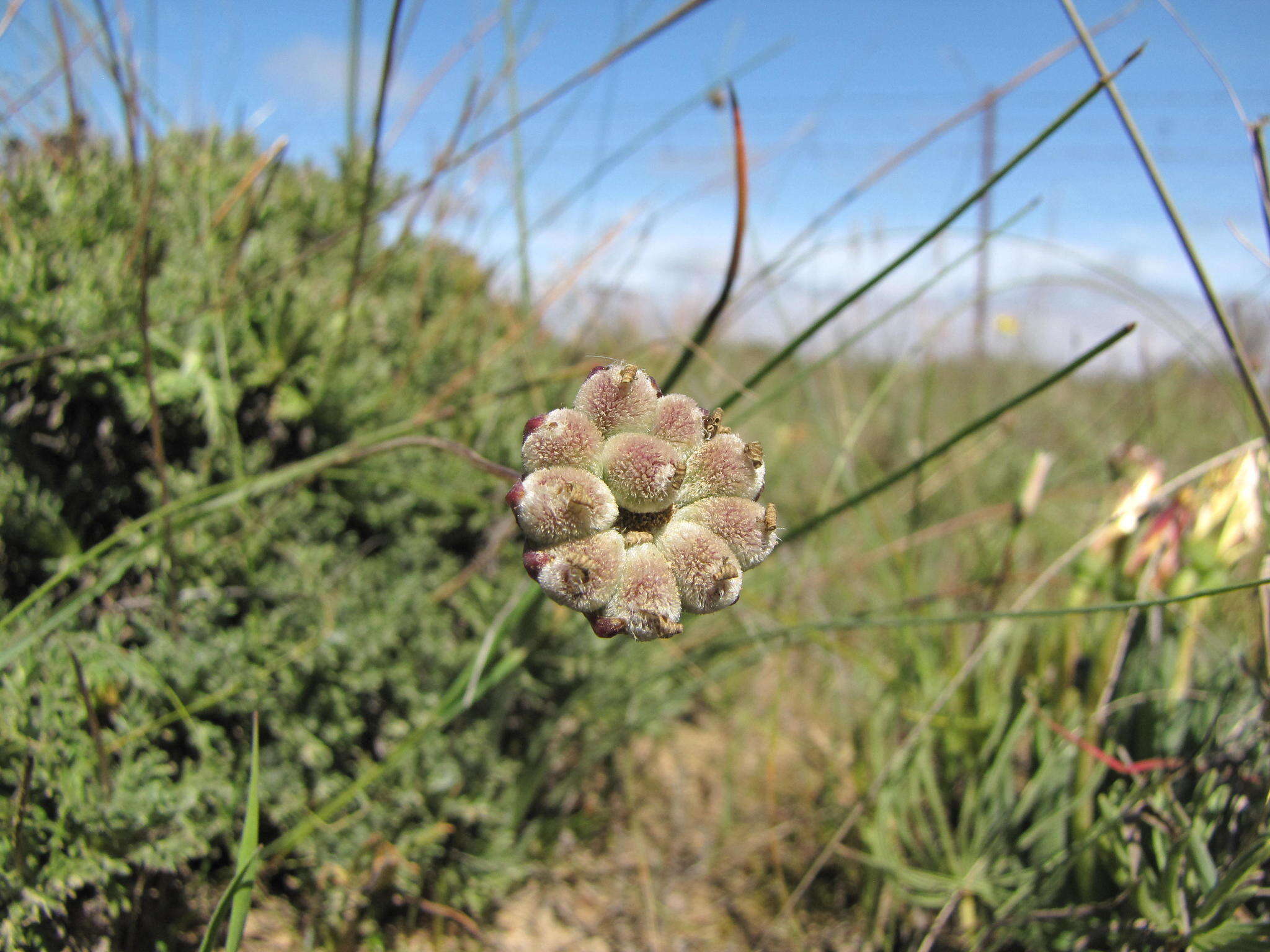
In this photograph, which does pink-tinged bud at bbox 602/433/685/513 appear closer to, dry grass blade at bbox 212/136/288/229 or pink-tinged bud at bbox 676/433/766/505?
pink-tinged bud at bbox 676/433/766/505


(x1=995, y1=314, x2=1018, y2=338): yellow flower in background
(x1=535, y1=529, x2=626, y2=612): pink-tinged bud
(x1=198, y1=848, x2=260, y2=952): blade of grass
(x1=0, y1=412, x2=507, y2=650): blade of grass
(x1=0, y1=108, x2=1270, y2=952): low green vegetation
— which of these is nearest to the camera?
(x1=535, y1=529, x2=626, y2=612): pink-tinged bud

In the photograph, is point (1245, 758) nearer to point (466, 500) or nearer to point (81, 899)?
point (466, 500)

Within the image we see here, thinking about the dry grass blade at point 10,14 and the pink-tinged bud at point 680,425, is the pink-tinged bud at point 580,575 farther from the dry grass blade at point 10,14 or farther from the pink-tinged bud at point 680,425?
the dry grass blade at point 10,14

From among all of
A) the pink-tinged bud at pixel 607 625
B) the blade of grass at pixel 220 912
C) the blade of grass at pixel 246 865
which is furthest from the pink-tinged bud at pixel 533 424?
the blade of grass at pixel 220 912

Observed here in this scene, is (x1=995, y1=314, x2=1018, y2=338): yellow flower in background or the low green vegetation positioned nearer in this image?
the low green vegetation

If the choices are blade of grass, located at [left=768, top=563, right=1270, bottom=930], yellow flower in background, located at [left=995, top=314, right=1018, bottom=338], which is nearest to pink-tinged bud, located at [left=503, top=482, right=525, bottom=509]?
blade of grass, located at [left=768, top=563, right=1270, bottom=930]

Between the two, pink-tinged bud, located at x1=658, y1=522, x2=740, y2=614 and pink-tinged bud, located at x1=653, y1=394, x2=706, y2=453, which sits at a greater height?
pink-tinged bud, located at x1=653, y1=394, x2=706, y2=453

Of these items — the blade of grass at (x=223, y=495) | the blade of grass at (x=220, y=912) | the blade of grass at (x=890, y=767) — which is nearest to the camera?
the blade of grass at (x=220, y=912)

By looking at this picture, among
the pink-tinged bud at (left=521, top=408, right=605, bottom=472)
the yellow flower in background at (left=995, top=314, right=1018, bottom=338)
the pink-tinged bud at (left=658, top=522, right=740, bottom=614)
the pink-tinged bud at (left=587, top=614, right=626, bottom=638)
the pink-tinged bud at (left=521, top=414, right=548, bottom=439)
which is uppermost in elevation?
the yellow flower in background at (left=995, top=314, right=1018, bottom=338)
